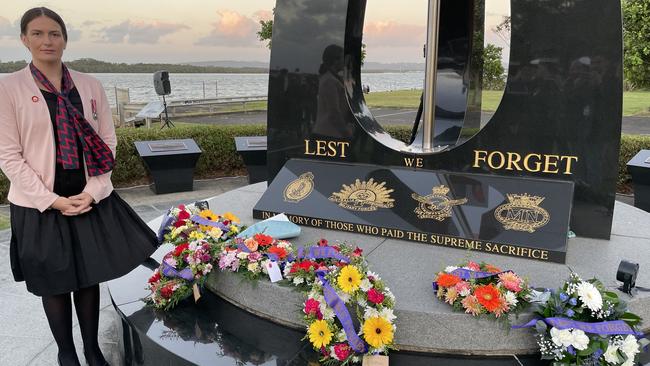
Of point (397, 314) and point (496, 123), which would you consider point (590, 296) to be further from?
point (496, 123)

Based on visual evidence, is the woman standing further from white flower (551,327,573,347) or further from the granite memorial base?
white flower (551,327,573,347)

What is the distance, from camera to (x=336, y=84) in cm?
461

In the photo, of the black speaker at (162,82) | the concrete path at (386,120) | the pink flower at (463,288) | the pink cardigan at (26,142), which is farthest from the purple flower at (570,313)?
the concrete path at (386,120)

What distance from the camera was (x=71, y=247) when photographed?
8.57 feet

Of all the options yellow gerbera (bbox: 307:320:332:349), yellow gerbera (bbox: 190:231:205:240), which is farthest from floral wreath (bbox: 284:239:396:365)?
yellow gerbera (bbox: 190:231:205:240)

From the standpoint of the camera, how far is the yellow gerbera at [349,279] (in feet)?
8.30

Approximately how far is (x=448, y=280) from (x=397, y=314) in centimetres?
32

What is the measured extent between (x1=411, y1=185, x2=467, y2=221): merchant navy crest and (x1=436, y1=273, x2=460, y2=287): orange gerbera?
1.11 m

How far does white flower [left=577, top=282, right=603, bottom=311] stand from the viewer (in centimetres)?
239

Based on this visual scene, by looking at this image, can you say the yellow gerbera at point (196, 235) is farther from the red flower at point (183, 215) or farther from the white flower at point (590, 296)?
the white flower at point (590, 296)

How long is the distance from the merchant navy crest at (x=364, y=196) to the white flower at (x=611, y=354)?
6.35ft

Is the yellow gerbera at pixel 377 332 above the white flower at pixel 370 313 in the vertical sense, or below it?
below

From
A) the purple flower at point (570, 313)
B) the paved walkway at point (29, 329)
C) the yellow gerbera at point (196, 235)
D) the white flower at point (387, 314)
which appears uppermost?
the yellow gerbera at point (196, 235)

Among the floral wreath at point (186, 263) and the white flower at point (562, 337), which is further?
the floral wreath at point (186, 263)
